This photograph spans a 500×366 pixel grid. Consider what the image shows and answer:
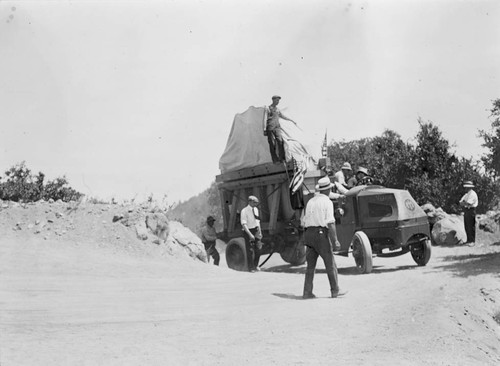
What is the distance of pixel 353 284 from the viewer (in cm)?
945

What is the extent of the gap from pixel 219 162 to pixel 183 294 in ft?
22.8

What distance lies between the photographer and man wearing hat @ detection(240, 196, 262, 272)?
12367 mm

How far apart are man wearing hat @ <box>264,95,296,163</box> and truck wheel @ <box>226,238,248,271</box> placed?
2.16m

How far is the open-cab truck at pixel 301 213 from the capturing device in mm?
11297

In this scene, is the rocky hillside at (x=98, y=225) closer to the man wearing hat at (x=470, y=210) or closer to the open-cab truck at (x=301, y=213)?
the open-cab truck at (x=301, y=213)

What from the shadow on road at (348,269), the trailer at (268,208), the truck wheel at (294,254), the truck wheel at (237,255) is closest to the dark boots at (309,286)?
the shadow on road at (348,269)

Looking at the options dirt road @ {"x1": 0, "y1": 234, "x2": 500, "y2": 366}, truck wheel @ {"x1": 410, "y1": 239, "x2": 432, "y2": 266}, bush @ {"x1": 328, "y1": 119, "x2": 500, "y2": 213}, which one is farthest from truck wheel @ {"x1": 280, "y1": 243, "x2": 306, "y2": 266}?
bush @ {"x1": 328, "y1": 119, "x2": 500, "y2": 213}

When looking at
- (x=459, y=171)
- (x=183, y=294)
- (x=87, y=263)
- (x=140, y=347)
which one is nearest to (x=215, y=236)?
(x=87, y=263)

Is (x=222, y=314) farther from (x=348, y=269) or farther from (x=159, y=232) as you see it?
(x=348, y=269)

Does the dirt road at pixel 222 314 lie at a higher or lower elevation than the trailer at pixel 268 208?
lower

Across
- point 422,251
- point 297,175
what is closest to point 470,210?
point 422,251

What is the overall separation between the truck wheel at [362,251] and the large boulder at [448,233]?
306 inches

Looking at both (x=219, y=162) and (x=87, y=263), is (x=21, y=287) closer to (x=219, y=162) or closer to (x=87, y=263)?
(x=87, y=263)

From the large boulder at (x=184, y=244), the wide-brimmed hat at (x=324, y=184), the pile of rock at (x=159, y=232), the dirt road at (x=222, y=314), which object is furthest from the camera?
the large boulder at (x=184, y=244)
